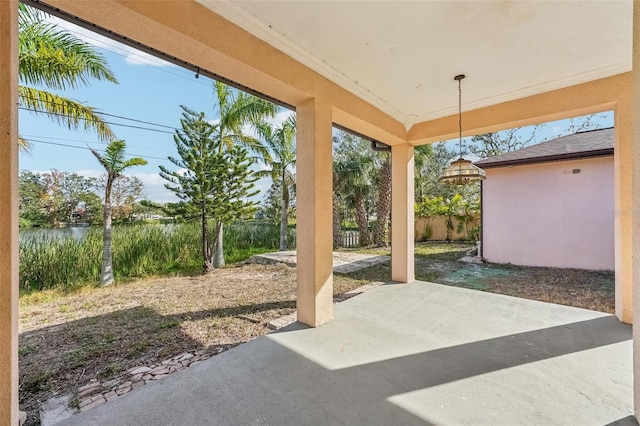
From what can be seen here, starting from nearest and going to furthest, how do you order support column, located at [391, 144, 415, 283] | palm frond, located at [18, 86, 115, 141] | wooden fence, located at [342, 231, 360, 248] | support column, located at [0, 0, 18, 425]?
support column, located at [0, 0, 18, 425] < palm frond, located at [18, 86, 115, 141] < support column, located at [391, 144, 415, 283] < wooden fence, located at [342, 231, 360, 248]

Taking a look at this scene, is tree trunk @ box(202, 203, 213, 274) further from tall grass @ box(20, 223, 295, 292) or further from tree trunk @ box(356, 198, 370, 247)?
tree trunk @ box(356, 198, 370, 247)

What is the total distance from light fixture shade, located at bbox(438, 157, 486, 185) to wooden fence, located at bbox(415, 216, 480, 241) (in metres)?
10.0

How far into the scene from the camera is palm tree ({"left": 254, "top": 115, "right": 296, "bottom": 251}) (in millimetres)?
10594

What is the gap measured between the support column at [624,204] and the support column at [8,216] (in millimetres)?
5784

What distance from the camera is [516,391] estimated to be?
217 cm

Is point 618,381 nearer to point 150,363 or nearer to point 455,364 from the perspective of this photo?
point 455,364

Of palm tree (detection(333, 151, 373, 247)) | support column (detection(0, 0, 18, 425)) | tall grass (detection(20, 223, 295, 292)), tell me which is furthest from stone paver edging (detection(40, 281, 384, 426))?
palm tree (detection(333, 151, 373, 247))

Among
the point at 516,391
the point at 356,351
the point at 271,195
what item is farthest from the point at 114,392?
the point at 271,195

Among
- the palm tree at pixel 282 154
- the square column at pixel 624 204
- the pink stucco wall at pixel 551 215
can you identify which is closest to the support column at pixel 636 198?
the square column at pixel 624 204

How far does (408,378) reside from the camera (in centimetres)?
235

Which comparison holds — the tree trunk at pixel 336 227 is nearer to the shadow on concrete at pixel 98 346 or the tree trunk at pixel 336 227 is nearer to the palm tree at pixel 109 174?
the palm tree at pixel 109 174

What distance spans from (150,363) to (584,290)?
286 inches

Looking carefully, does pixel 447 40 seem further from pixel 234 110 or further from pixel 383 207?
pixel 383 207

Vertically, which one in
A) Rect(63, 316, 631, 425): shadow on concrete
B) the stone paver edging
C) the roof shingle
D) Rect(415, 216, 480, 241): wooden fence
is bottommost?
the stone paver edging
